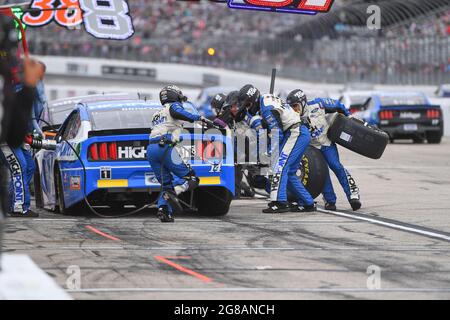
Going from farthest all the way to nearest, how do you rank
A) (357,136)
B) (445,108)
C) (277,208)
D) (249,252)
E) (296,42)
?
1. (296,42)
2. (445,108)
3. (357,136)
4. (277,208)
5. (249,252)

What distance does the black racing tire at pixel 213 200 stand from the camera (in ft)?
40.7

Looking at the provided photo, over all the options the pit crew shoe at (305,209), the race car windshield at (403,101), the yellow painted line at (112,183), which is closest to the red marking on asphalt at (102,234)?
the yellow painted line at (112,183)

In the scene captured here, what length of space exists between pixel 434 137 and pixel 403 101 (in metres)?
1.26

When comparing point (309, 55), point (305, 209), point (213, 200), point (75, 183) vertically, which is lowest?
point (305, 209)

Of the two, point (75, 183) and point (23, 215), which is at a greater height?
point (75, 183)

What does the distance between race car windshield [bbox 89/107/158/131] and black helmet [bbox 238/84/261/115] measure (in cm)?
135

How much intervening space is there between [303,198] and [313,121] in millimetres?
1040

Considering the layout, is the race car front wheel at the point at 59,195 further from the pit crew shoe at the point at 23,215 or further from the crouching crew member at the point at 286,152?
the crouching crew member at the point at 286,152

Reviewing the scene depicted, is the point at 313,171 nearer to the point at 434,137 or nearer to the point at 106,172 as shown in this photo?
the point at 106,172

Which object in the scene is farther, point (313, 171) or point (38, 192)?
point (38, 192)

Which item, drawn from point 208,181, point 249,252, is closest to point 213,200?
point 208,181

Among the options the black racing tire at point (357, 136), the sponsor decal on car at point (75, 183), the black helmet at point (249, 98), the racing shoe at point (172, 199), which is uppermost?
the black helmet at point (249, 98)

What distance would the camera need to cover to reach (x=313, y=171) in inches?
538
